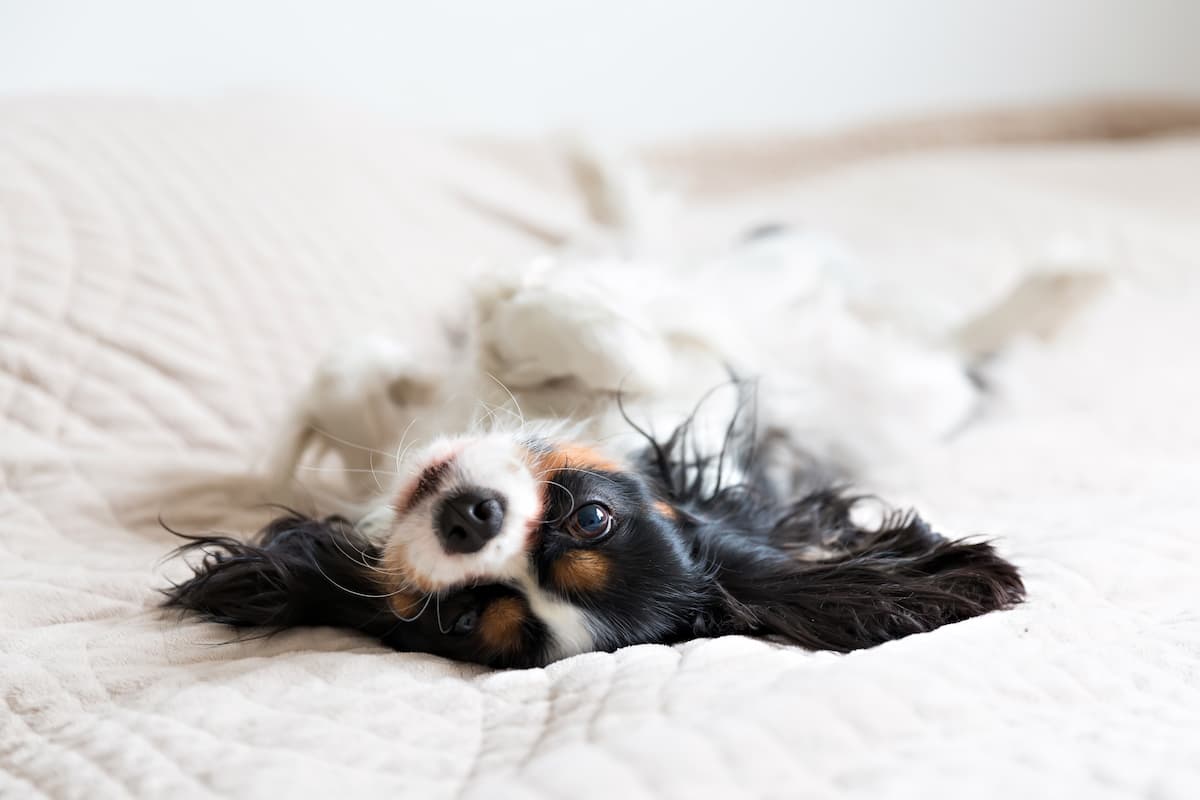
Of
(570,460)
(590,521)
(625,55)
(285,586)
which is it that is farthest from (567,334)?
(625,55)

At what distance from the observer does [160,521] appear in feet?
3.97

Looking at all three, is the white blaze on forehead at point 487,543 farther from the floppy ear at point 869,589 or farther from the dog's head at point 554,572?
the floppy ear at point 869,589

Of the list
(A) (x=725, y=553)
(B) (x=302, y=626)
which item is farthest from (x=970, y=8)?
(B) (x=302, y=626)

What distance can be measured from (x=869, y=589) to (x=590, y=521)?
283 mm

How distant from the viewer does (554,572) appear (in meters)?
1.01

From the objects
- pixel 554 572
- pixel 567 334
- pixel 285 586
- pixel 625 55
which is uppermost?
pixel 625 55

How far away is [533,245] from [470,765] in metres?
1.72

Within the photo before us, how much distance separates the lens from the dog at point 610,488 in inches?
39.9

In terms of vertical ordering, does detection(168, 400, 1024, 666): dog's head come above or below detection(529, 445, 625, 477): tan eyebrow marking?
below

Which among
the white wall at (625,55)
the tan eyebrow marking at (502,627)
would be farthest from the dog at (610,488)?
the white wall at (625,55)

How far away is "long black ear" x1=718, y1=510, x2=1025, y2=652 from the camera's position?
3.30ft

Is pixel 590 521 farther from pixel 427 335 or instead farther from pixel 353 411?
pixel 427 335

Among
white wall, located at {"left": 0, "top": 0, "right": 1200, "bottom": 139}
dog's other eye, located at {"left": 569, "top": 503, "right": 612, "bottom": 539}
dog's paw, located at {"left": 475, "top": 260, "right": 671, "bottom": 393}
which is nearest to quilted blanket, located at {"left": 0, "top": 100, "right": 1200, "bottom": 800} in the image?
dog's other eye, located at {"left": 569, "top": 503, "right": 612, "bottom": 539}

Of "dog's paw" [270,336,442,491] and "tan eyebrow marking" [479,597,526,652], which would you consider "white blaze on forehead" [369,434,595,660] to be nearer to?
"tan eyebrow marking" [479,597,526,652]
